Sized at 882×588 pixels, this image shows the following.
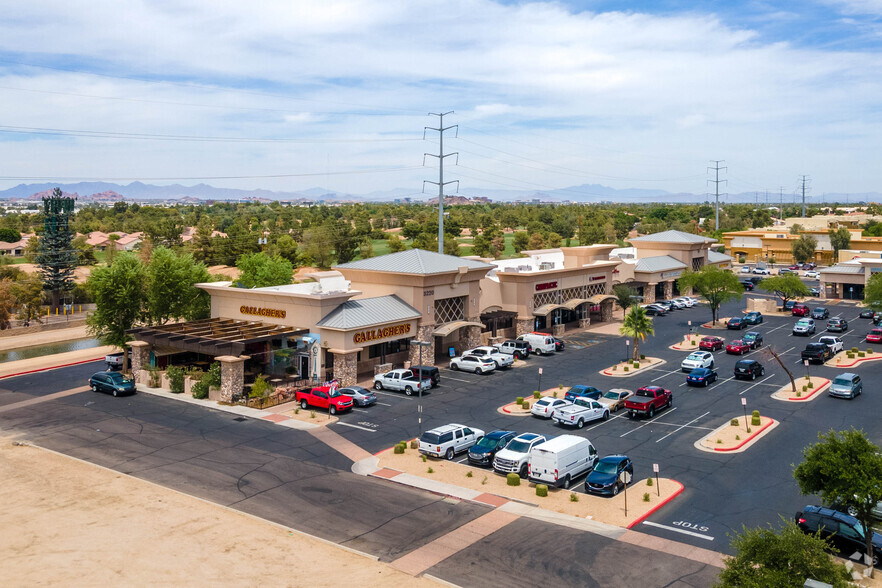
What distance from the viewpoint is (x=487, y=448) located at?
3484 cm

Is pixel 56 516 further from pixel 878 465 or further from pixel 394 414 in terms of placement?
pixel 878 465

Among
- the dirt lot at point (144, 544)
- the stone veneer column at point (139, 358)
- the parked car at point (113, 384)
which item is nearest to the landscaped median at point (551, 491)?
the dirt lot at point (144, 544)

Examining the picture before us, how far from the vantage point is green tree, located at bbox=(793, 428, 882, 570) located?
22625 mm

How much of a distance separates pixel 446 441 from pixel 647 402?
44.7ft

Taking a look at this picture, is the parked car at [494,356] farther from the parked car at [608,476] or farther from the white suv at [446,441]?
the parked car at [608,476]

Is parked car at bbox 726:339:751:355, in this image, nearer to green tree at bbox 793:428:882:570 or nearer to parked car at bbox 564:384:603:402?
parked car at bbox 564:384:603:402

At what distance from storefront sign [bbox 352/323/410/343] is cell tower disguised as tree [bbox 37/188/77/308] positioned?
66018 mm

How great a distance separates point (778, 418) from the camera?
138 ft

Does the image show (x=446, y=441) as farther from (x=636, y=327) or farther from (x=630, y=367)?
(x=636, y=327)

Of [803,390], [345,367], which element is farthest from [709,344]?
[345,367]

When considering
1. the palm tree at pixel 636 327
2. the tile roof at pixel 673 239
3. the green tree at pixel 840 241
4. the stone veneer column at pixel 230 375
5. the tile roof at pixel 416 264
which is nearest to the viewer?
the stone veneer column at pixel 230 375

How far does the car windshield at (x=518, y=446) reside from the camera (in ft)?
110

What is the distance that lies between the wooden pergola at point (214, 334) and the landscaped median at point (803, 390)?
31.8m

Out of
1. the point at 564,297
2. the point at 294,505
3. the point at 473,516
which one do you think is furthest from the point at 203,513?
the point at 564,297
